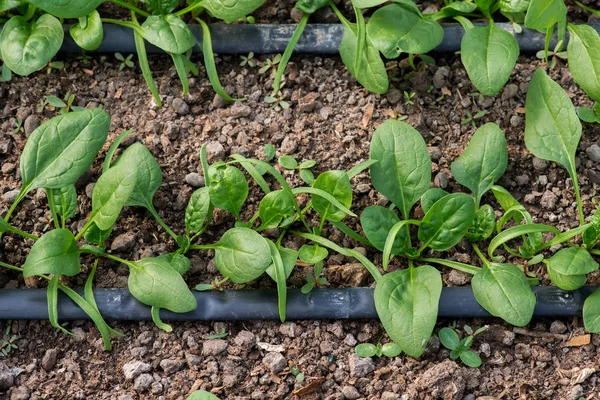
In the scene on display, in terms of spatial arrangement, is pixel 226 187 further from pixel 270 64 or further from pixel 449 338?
pixel 449 338

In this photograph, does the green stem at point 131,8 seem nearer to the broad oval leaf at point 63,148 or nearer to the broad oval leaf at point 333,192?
the broad oval leaf at point 63,148

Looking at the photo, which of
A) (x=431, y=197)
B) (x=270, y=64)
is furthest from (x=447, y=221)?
(x=270, y=64)

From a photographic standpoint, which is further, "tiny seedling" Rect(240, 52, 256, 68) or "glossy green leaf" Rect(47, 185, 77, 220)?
"tiny seedling" Rect(240, 52, 256, 68)

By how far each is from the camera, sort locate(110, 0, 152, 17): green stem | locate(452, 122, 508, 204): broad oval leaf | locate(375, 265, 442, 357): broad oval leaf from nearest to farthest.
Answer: locate(375, 265, 442, 357): broad oval leaf < locate(452, 122, 508, 204): broad oval leaf < locate(110, 0, 152, 17): green stem

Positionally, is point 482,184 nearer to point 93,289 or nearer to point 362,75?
point 362,75

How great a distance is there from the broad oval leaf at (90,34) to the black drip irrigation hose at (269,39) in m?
0.09

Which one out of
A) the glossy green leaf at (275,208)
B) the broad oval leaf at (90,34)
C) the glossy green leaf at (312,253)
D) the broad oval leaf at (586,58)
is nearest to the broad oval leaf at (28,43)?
the broad oval leaf at (90,34)

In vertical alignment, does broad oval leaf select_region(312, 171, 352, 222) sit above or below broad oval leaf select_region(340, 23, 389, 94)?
below

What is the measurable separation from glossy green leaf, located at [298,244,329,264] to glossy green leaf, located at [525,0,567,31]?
0.75 meters

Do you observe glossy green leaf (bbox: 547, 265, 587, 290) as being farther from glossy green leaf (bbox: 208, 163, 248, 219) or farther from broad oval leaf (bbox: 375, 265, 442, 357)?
glossy green leaf (bbox: 208, 163, 248, 219)

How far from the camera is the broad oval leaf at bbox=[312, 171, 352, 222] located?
1938mm

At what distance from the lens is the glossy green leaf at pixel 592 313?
1.92m

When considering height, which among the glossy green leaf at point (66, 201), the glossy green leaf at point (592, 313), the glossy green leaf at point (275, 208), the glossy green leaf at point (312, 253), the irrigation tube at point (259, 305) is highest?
the glossy green leaf at point (66, 201)

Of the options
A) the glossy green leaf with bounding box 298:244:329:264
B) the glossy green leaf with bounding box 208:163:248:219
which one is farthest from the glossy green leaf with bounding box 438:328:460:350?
the glossy green leaf with bounding box 208:163:248:219
